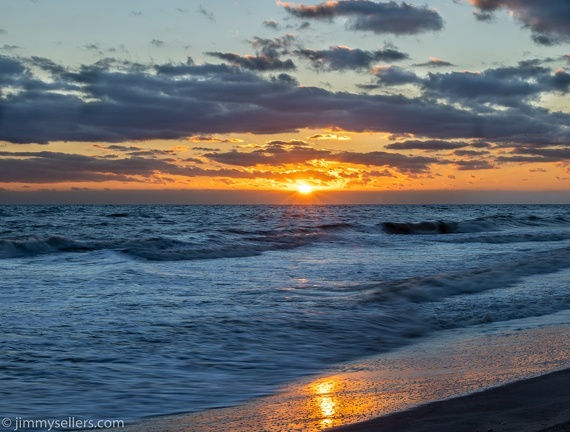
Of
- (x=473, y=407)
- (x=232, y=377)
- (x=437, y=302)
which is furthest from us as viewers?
(x=437, y=302)

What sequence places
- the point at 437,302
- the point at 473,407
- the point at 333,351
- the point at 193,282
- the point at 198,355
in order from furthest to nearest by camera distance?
the point at 193,282, the point at 437,302, the point at 333,351, the point at 198,355, the point at 473,407

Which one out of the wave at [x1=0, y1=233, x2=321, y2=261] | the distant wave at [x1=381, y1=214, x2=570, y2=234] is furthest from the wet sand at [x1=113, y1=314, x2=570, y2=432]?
the distant wave at [x1=381, y1=214, x2=570, y2=234]

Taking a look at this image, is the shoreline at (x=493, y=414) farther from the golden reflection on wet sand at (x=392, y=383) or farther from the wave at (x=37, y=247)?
the wave at (x=37, y=247)

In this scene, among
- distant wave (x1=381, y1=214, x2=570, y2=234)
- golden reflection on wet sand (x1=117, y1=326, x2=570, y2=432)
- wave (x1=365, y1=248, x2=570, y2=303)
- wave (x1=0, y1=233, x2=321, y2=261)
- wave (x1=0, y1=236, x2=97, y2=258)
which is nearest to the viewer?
golden reflection on wet sand (x1=117, y1=326, x2=570, y2=432)

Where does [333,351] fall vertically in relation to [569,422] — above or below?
below

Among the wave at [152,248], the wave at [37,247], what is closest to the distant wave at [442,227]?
the wave at [152,248]

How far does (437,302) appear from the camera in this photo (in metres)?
11.2

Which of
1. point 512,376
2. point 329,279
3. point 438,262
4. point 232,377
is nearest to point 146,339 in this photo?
point 232,377

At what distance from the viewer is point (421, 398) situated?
494cm

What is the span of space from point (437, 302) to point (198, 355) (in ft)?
18.8

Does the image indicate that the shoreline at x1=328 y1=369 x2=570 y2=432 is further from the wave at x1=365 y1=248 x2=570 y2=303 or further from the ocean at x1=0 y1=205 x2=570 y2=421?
the wave at x1=365 y1=248 x2=570 y2=303

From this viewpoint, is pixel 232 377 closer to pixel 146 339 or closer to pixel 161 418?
pixel 161 418

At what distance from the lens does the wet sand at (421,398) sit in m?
4.24

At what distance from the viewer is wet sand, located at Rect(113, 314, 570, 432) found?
13.9 feet
